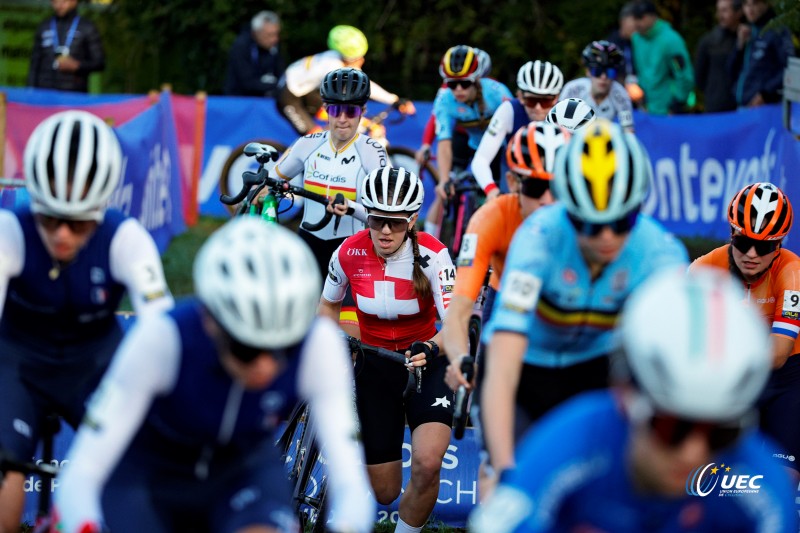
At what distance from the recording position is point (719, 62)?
57.6 ft

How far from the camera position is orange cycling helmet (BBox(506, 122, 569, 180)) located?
6.23 metres

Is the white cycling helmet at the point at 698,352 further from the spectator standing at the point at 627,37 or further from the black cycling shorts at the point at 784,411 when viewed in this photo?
the spectator standing at the point at 627,37

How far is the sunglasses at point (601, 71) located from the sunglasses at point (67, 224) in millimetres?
8505

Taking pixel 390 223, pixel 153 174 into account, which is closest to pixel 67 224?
pixel 390 223

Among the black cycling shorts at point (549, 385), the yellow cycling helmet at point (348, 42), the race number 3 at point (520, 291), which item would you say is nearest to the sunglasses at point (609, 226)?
the race number 3 at point (520, 291)

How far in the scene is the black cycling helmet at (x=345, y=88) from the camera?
10086 mm

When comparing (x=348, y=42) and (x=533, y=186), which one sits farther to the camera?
(x=348, y=42)

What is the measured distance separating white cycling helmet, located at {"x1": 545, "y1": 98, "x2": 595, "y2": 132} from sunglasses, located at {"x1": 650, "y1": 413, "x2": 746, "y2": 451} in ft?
18.0

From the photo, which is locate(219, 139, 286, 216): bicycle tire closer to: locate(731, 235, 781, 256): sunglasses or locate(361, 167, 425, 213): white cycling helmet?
locate(361, 167, 425, 213): white cycling helmet

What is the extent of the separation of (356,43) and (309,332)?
1078cm

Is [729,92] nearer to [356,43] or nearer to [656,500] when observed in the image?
[356,43]

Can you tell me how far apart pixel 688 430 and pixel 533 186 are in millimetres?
2690

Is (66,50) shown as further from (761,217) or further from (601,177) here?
(601,177)

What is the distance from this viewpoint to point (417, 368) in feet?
24.6
